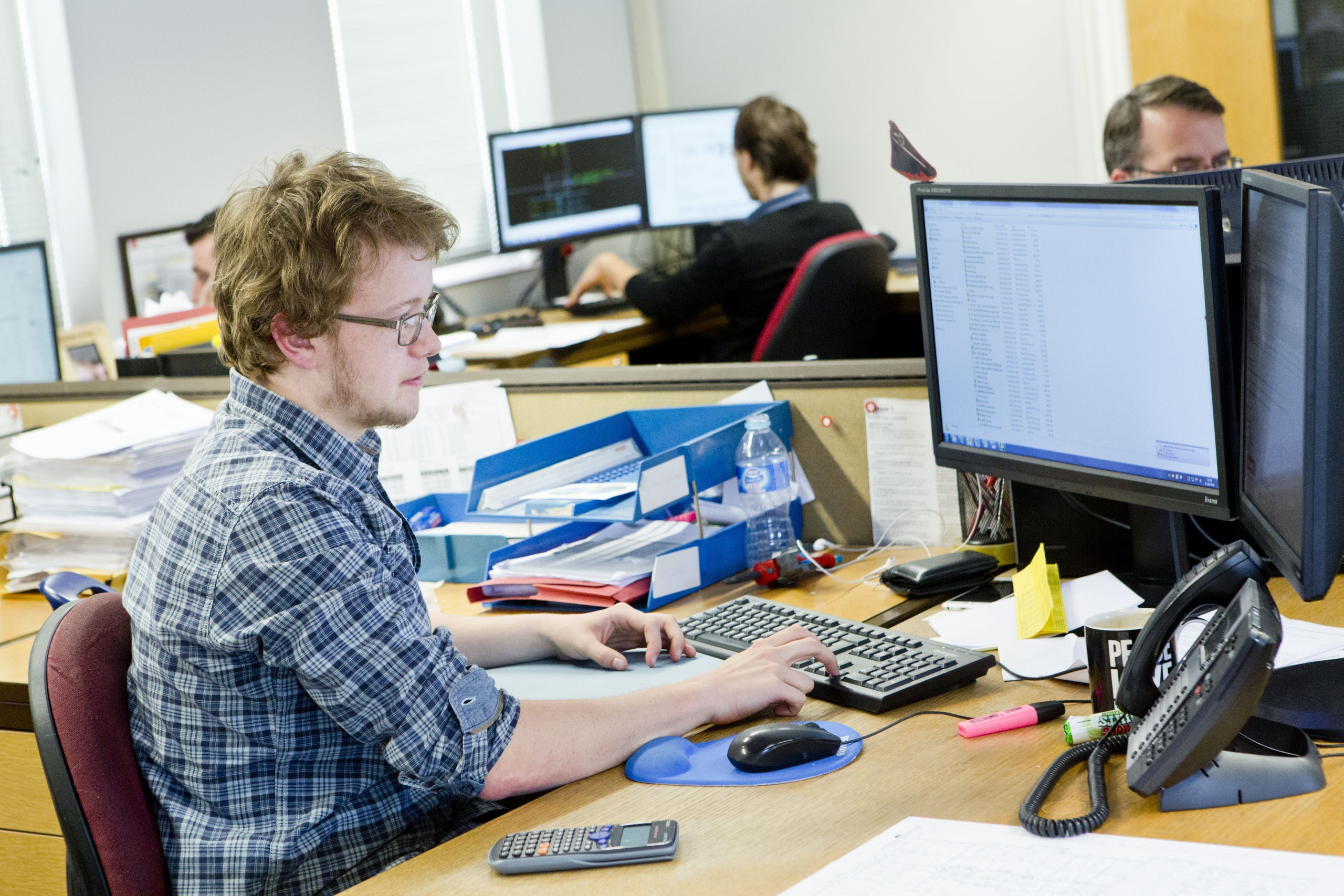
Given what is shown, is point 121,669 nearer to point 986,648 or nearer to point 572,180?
point 986,648

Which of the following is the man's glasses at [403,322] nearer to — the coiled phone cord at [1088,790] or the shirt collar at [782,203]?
the coiled phone cord at [1088,790]

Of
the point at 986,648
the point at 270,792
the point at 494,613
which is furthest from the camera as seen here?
the point at 494,613

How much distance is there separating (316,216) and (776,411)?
0.78 meters

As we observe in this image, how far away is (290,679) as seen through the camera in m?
1.15

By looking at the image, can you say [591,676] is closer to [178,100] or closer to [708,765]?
[708,765]

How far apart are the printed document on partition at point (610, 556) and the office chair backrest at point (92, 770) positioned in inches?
23.7


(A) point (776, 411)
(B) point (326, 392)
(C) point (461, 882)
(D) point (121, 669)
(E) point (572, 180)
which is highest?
(E) point (572, 180)

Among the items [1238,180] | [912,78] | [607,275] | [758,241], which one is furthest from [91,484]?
[912,78]

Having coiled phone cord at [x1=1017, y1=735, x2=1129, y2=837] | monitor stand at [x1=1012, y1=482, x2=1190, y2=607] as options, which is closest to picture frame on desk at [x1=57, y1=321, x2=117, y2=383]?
monitor stand at [x1=1012, y1=482, x2=1190, y2=607]

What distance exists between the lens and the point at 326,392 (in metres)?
1.26

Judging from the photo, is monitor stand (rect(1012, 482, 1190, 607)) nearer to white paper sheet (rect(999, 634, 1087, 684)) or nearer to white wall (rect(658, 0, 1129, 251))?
white paper sheet (rect(999, 634, 1087, 684))

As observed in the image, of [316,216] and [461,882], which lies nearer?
[461,882]

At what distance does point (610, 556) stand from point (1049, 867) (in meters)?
0.95

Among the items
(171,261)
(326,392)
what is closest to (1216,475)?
(326,392)
